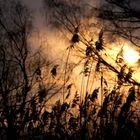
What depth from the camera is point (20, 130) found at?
16.2 metres

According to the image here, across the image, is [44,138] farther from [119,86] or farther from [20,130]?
[20,130]

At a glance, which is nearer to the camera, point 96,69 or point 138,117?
point 138,117

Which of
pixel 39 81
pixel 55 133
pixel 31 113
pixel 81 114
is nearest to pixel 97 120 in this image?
pixel 81 114

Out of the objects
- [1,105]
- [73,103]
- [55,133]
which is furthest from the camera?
[1,105]

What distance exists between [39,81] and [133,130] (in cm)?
584

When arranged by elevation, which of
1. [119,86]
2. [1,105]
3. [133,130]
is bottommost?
[133,130]

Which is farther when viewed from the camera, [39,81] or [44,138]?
[39,81]

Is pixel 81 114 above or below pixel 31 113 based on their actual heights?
below

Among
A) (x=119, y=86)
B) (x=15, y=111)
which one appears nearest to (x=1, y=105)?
(x=15, y=111)

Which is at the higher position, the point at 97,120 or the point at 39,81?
the point at 39,81

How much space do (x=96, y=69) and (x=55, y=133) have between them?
190 centimetres

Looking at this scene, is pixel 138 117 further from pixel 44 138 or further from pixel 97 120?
pixel 44 138

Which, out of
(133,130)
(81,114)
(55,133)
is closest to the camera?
(133,130)

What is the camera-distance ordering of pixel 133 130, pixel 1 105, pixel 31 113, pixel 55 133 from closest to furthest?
pixel 133 130
pixel 55 133
pixel 31 113
pixel 1 105
